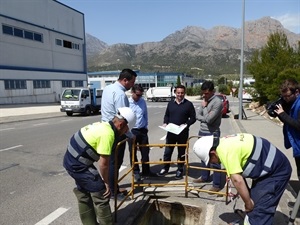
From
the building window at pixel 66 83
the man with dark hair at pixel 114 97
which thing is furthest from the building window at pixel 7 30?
the man with dark hair at pixel 114 97

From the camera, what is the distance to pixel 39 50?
3147 centimetres

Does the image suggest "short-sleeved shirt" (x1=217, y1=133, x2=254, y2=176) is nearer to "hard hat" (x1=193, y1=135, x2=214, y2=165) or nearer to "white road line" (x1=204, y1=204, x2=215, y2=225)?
"hard hat" (x1=193, y1=135, x2=214, y2=165)

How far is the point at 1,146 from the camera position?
28.4 feet

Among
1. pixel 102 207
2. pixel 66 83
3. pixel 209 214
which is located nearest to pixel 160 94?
pixel 66 83

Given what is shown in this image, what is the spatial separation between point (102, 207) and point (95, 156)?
2.13 feet

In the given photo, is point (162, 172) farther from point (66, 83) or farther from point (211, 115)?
point (66, 83)

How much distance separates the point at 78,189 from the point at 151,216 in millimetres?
1762

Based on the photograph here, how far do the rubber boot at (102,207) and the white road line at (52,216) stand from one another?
41.0 inches

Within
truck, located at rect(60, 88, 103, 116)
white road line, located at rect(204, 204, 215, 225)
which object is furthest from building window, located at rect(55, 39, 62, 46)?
white road line, located at rect(204, 204, 215, 225)

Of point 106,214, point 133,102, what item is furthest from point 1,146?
point 106,214

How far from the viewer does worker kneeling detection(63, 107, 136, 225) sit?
2822 mm

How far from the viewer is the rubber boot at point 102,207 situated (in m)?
3.03

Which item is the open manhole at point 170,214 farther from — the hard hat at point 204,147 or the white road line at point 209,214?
the hard hat at point 204,147

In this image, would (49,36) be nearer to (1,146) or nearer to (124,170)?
(1,146)
